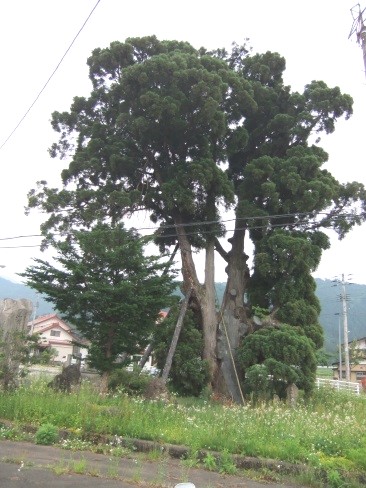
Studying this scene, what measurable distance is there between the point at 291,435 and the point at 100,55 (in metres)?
17.5

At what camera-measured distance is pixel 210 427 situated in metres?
7.45

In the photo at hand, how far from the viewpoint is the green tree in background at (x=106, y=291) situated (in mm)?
11617

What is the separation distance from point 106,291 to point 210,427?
16.0ft

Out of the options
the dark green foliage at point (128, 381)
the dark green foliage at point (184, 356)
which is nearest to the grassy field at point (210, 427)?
the dark green foliage at point (128, 381)

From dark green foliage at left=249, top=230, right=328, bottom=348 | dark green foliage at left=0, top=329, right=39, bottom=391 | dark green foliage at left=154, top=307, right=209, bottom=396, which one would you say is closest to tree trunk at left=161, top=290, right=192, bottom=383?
dark green foliage at left=154, top=307, right=209, bottom=396

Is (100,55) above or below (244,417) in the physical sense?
above

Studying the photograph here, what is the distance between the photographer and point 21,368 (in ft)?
33.6

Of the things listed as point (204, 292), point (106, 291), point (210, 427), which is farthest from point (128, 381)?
point (210, 427)

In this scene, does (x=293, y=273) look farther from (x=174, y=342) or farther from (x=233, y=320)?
(x=174, y=342)

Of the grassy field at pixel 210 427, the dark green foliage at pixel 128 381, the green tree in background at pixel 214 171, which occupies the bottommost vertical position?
the grassy field at pixel 210 427

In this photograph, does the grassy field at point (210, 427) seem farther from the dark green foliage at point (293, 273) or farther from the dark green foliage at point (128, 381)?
the dark green foliage at point (293, 273)

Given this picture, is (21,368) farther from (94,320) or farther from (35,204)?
(35,204)

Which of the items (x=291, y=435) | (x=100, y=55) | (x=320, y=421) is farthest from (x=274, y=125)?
(x=291, y=435)

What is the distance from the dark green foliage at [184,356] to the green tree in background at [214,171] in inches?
24.0
